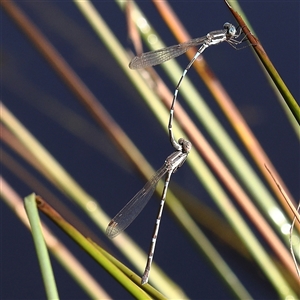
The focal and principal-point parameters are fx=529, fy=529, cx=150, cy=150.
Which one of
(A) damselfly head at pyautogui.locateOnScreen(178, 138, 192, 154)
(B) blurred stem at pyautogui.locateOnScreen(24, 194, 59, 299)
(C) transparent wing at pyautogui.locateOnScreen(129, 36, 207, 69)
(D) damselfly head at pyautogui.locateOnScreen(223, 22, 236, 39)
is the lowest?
(A) damselfly head at pyautogui.locateOnScreen(178, 138, 192, 154)

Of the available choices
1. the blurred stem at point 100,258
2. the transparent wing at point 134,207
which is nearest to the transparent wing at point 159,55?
the transparent wing at point 134,207

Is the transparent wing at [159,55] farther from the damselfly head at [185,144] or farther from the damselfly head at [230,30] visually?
the damselfly head at [185,144]

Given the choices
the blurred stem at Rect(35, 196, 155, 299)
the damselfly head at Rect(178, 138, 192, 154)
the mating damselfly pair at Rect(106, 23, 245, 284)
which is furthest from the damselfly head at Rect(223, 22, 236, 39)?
the blurred stem at Rect(35, 196, 155, 299)

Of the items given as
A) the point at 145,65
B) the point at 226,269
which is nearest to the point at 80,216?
the point at 226,269

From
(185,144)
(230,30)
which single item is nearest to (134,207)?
(185,144)

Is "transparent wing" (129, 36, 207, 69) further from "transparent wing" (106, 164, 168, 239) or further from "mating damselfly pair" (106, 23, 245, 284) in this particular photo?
"transparent wing" (106, 164, 168, 239)

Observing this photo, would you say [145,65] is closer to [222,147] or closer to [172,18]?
[172,18]
